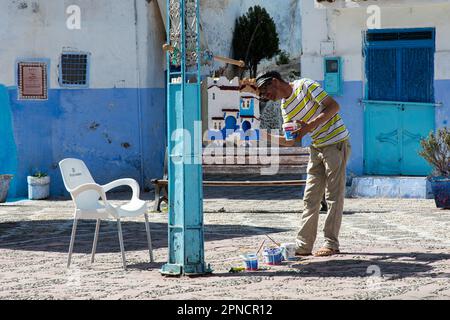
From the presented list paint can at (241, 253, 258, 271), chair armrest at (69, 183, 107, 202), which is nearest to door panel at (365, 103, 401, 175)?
paint can at (241, 253, 258, 271)

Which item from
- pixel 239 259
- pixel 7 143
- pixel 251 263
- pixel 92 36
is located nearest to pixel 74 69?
pixel 92 36

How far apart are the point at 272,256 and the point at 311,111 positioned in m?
1.46

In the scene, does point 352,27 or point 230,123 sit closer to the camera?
point 352,27

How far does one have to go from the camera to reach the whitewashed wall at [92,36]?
54.9 ft

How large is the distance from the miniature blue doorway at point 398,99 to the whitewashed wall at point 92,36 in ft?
14.3

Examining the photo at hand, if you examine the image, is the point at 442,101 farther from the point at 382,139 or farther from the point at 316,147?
the point at 316,147

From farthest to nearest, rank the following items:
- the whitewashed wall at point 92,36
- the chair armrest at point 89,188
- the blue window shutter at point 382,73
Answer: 1. the whitewashed wall at point 92,36
2. the blue window shutter at point 382,73
3. the chair armrest at point 89,188

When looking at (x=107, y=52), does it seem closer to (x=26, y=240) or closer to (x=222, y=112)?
(x=222, y=112)

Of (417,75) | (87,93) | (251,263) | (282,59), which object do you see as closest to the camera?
(251,263)

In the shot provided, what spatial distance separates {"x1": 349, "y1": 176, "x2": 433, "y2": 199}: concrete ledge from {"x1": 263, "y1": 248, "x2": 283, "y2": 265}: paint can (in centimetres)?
706

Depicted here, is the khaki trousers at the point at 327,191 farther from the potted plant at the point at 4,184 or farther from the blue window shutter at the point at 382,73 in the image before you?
the potted plant at the point at 4,184

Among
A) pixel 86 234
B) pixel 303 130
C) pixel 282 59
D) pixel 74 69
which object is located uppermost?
pixel 282 59

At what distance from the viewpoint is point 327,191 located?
347 inches

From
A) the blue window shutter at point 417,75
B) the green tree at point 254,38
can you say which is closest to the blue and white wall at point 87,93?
the blue window shutter at point 417,75
